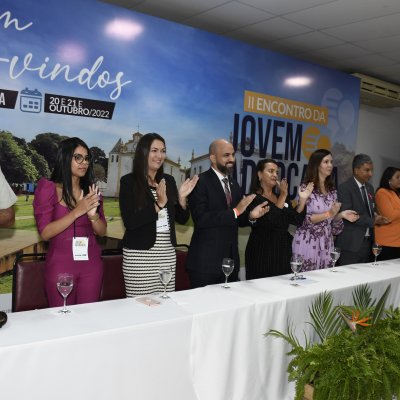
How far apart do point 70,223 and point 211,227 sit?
85 centimetres

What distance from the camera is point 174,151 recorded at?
4305mm

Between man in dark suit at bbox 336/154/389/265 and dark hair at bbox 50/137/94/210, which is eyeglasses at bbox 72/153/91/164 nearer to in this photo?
dark hair at bbox 50/137/94/210

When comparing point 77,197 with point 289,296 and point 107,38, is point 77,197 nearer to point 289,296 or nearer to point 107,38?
point 289,296

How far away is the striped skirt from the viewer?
2.55 metres

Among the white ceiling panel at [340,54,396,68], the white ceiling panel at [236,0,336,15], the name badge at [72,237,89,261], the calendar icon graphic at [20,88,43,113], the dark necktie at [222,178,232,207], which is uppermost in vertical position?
the white ceiling panel at [340,54,396,68]

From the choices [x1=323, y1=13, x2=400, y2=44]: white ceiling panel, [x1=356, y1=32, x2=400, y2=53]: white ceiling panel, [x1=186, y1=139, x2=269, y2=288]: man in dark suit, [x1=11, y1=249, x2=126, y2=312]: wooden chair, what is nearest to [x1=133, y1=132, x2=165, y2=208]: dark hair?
[x1=186, y1=139, x2=269, y2=288]: man in dark suit

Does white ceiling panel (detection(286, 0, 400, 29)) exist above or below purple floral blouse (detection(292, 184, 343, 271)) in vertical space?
above

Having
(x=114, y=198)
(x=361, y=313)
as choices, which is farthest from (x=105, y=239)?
(x=361, y=313)

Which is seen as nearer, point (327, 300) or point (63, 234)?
point (327, 300)

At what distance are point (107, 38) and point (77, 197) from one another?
5.81 ft

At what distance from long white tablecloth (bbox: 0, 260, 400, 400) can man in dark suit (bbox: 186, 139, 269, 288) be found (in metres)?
0.40

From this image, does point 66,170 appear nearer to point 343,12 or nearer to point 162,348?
point 162,348

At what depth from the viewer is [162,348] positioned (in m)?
1.76

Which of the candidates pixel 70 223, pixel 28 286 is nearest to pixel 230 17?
pixel 70 223
